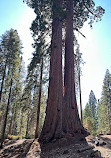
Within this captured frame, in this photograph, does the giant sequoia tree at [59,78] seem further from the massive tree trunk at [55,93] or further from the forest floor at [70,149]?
the forest floor at [70,149]

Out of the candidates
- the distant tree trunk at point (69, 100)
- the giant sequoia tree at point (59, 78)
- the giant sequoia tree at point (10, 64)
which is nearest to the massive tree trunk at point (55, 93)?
the giant sequoia tree at point (59, 78)

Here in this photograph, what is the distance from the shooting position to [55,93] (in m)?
7.80

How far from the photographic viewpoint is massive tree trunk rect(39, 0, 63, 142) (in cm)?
712

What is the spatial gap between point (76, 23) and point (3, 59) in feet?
25.1

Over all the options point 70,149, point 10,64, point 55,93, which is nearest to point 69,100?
point 55,93

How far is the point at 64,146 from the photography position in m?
6.12

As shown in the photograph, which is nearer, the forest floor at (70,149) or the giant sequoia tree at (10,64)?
the forest floor at (70,149)

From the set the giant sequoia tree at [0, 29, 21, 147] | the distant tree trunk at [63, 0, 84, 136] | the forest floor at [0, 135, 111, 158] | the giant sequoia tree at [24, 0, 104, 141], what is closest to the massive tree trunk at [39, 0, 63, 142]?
the giant sequoia tree at [24, 0, 104, 141]

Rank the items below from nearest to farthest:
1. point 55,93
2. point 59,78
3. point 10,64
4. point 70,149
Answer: point 70,149
point 55,93
point 59,78
point 10,64

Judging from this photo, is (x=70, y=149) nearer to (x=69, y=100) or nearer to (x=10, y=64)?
(x=69, y=100)

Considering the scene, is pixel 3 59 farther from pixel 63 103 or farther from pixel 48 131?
pixel 48 131

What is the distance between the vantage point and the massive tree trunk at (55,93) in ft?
23.4

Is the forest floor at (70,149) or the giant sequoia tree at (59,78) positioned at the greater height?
the giant sequoia tree at (59,78)

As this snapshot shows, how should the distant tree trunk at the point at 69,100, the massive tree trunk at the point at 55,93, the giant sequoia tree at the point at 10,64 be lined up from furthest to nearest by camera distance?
the giant sequoia tree at the point at 10,64, the distant tree trunk at the point at 69,100, the massive tree trunk at the point at 55,93
